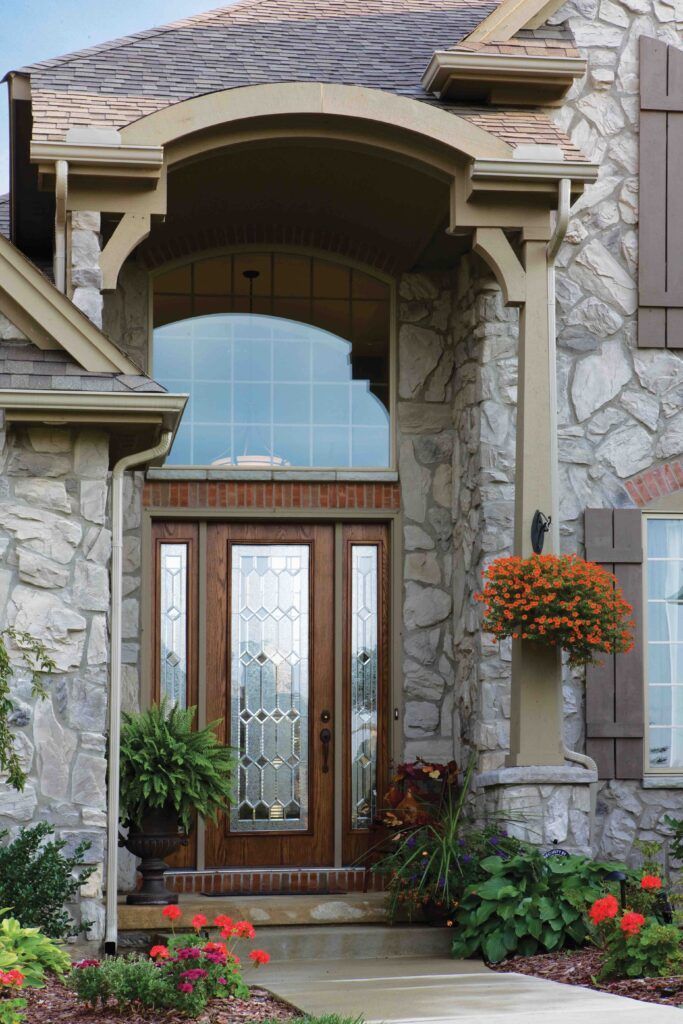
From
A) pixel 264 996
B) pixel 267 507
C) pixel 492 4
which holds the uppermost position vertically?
pixel 492 4

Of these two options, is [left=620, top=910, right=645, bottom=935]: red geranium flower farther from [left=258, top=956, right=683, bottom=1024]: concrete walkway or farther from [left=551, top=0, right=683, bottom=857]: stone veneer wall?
[left=551, top=0, right=683, bottom=857]: stone veneer wall

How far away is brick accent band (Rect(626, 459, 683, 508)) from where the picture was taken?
9406mm

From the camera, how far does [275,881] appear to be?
9.56 metres

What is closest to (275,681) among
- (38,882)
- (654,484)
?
(654,484)

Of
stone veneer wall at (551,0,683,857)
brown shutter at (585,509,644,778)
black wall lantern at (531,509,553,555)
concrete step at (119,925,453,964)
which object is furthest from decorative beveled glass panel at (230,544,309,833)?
black wall lantern at (531,509,553,555)

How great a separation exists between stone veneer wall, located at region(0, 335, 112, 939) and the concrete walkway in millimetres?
1268

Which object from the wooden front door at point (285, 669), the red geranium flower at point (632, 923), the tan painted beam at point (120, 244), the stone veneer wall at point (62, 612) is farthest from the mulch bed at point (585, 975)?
the tan painted beam at point (120, 244)

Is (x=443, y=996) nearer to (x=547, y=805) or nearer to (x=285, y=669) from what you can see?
(x=547, y=805)

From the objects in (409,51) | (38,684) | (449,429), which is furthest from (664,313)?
(38,684)

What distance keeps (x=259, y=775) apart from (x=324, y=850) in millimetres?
695

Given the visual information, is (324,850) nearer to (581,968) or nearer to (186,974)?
(581,968)

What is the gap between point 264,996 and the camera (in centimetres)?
638

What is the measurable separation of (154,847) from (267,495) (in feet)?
8.86

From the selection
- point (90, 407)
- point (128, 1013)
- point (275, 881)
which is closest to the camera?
point (128, 1013)
